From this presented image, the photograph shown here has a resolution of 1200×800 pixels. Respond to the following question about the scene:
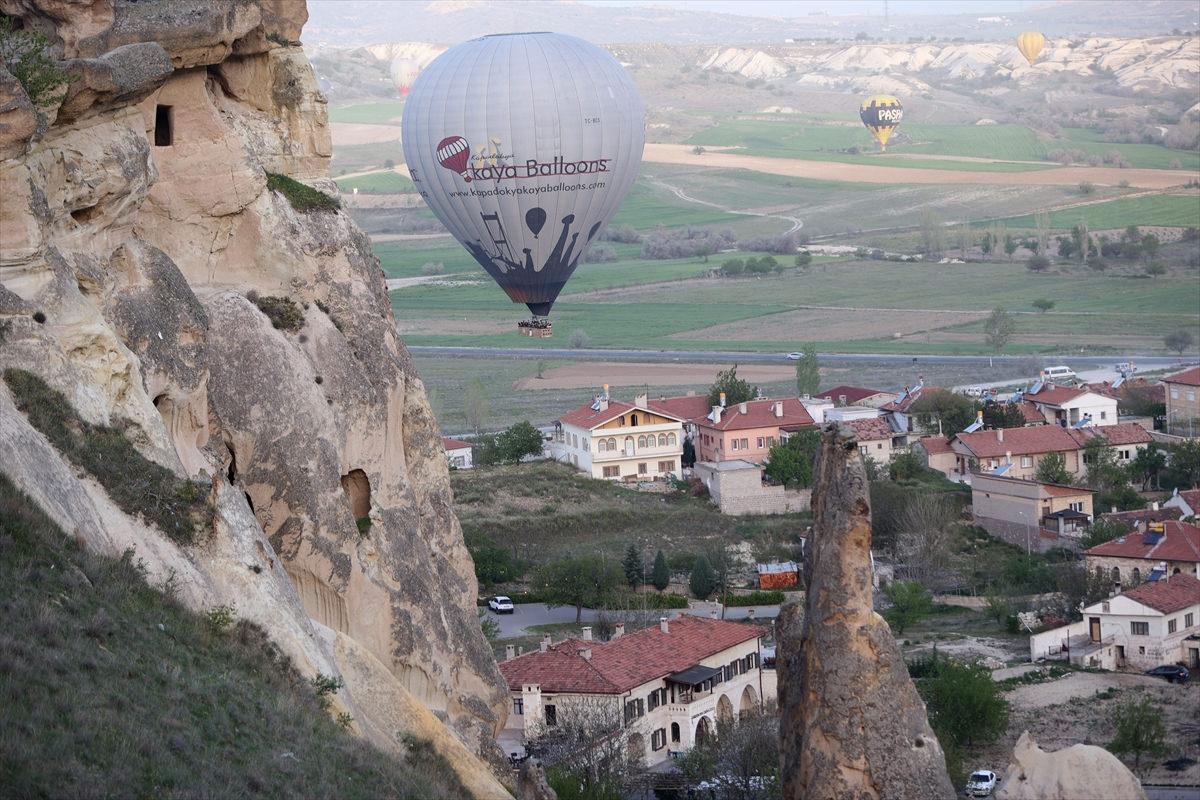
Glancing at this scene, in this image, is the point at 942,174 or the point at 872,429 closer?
the point at 872,429

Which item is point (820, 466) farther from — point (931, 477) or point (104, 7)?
point (931, 477)

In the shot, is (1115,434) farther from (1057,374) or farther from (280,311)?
(280,311)

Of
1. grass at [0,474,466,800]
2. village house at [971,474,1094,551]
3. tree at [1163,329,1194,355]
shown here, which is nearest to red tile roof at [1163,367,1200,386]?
village house at [971,474,1094,551]

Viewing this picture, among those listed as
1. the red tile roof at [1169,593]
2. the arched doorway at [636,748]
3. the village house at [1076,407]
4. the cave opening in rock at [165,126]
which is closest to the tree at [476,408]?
the village house at [1076,407]

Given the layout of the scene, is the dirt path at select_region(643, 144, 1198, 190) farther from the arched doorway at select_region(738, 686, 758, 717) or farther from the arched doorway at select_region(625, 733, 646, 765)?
the arched doorway at select_region(625, 733, 646, 765)

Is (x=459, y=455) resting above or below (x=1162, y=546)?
below

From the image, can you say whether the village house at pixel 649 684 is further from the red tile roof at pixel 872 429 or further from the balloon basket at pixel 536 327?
the red tile roof at pixel 872 429

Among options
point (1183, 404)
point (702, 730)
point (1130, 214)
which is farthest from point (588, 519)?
point (1130, 214)
